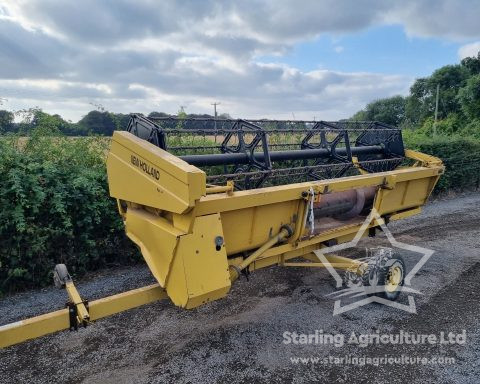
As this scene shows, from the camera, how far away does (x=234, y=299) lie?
4.35 meters

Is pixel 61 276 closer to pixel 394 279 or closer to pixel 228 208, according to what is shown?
pixel 228 208

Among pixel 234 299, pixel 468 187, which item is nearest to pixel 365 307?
pixel 234 299

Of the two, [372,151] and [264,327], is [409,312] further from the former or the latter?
[372,151]

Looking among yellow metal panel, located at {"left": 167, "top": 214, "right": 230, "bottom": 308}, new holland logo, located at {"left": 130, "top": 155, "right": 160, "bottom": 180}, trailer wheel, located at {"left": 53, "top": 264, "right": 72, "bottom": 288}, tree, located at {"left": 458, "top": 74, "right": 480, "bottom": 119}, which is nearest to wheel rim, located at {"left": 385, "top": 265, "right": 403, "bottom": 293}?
yellow metal panel, located at {"left": 167, "top": 214, "right": 230, "bottom": 308}

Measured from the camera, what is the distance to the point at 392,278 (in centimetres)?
423

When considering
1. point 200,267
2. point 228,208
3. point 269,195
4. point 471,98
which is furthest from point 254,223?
point 471,98

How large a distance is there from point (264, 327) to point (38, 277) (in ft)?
9.15

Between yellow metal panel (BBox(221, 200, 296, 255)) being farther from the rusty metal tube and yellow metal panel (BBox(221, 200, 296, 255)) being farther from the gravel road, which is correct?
the gravel road

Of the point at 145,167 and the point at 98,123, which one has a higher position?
the point at 98,123

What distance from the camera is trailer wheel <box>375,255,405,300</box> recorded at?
407 cm

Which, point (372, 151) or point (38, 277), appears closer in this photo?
point (38, 277)

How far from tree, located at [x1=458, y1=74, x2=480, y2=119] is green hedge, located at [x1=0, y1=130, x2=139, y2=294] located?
25834 millimetres

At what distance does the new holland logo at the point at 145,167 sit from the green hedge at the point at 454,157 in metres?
9.18

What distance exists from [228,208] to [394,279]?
228 centimetres
